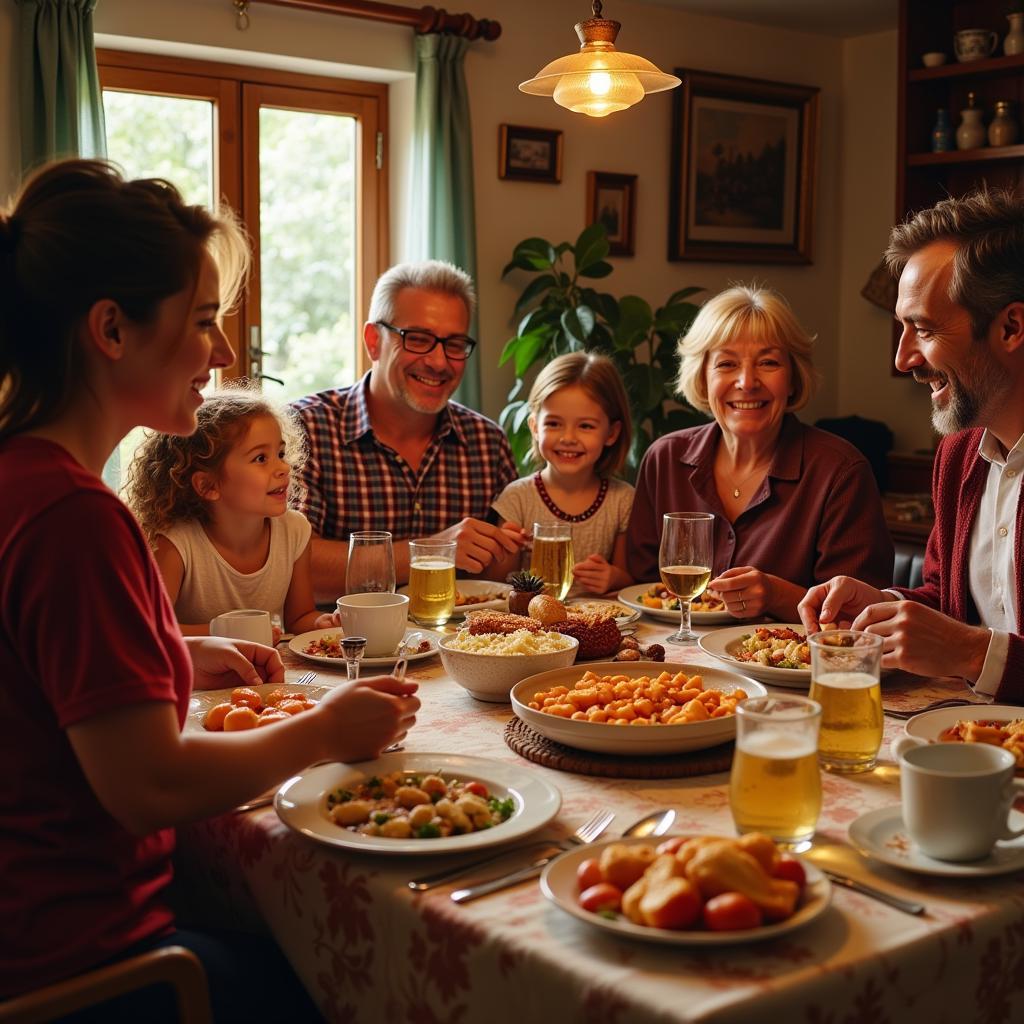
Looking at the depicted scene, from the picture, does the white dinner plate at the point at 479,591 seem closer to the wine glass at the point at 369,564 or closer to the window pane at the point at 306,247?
the wine glass at the point at 369,564

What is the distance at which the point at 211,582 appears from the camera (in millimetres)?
2305

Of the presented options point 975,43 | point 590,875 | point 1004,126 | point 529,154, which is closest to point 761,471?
point 590,875

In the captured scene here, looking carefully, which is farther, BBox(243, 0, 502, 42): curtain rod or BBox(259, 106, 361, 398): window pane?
BBox(259, 106, 361, 398): window pane

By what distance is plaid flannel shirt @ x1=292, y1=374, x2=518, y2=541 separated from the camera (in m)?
2.96

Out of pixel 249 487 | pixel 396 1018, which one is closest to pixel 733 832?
pixel 396 1018

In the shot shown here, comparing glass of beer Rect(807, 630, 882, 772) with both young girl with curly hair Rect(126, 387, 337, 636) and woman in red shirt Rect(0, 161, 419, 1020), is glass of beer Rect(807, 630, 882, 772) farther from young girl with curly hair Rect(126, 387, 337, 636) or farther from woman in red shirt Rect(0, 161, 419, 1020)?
young girl with curly hair Rect(126, 387, 337, 636)

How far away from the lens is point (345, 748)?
1385 mm

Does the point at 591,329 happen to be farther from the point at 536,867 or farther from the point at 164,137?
the point at 536,867

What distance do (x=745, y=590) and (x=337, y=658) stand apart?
0.74m

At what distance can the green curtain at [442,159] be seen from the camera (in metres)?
4.58

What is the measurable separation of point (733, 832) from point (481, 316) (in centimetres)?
386

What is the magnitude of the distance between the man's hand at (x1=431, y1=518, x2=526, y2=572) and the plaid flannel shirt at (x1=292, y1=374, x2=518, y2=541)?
0.39m

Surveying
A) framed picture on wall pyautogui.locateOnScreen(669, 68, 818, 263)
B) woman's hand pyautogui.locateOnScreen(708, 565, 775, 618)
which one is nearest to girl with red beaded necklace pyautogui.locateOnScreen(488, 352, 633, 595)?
woman's hand pyautogui.locateOnScreen(708, 565, 775, 618)

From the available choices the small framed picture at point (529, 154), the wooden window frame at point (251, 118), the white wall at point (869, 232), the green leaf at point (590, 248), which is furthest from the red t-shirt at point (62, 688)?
the white wall at point (869, 232)
